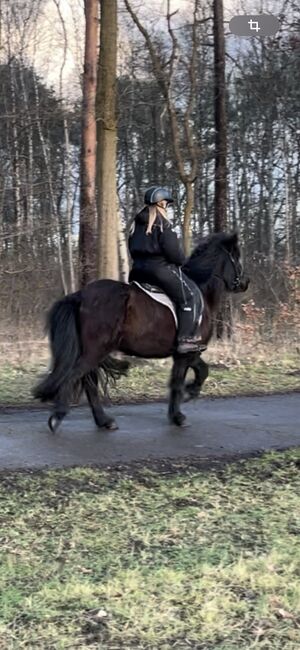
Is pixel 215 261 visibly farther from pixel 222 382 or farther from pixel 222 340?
pixel 222 340

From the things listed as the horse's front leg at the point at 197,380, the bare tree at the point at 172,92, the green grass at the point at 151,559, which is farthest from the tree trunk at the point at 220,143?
the green grass at the point at 151,559

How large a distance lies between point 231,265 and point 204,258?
1.06 ft

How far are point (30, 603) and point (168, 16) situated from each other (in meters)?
14.8

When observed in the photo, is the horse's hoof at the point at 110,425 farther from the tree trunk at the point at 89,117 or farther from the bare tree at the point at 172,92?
the bare tree at the point at 172,92

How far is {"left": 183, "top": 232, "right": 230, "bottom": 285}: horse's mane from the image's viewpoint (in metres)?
8.45

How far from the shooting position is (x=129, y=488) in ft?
18.9

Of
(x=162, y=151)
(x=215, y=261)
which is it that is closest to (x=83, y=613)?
(x=215, y=261)

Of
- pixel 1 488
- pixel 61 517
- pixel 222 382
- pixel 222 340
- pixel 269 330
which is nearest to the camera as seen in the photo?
pixel 61 517

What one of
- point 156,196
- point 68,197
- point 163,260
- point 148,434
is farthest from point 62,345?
point 68,197

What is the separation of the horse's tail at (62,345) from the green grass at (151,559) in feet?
4.57

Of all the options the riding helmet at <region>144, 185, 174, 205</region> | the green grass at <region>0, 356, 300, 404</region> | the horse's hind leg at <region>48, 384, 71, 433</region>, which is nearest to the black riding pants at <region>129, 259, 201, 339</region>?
the riding helmet at <region>144, 185, 174, 205</region>

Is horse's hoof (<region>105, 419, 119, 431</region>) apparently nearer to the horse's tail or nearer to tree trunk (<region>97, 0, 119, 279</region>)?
the horse's tail

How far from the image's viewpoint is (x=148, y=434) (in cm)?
761

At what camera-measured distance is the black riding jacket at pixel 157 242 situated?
7.64 m
